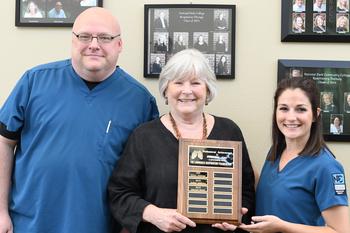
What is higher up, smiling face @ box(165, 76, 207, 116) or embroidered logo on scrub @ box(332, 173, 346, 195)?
smiling face @ box(165, 76, 207, 116)

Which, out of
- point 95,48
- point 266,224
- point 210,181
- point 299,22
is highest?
point 299,22

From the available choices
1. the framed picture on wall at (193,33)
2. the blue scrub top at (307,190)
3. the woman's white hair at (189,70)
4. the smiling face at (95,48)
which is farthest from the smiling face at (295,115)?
the smiling face at (95,48)

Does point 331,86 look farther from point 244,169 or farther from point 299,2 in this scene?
point 244,169

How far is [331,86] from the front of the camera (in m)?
1.71

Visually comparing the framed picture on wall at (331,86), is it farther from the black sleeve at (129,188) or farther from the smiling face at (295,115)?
the black sleeve at (129,188)

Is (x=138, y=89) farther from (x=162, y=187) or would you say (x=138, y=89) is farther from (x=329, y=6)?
(x=329, y=6)

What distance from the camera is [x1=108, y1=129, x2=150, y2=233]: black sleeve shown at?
1.35m

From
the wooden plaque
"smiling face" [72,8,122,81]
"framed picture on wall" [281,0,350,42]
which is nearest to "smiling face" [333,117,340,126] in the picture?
"framed picture on wall" [281,0,350,42]

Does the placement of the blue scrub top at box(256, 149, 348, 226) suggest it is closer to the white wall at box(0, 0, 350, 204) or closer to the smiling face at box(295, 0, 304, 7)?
the white wall at box(0, 0, 350, 204)

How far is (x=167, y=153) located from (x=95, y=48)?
1.38 ft

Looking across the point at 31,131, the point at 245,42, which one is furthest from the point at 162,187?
the point at 245,42

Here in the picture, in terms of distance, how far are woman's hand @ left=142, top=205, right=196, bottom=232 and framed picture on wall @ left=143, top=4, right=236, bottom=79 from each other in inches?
25.2

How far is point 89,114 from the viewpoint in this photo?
1.43 m

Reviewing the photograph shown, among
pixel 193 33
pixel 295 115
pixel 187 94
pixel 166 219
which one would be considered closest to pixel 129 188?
pixel 166 219
